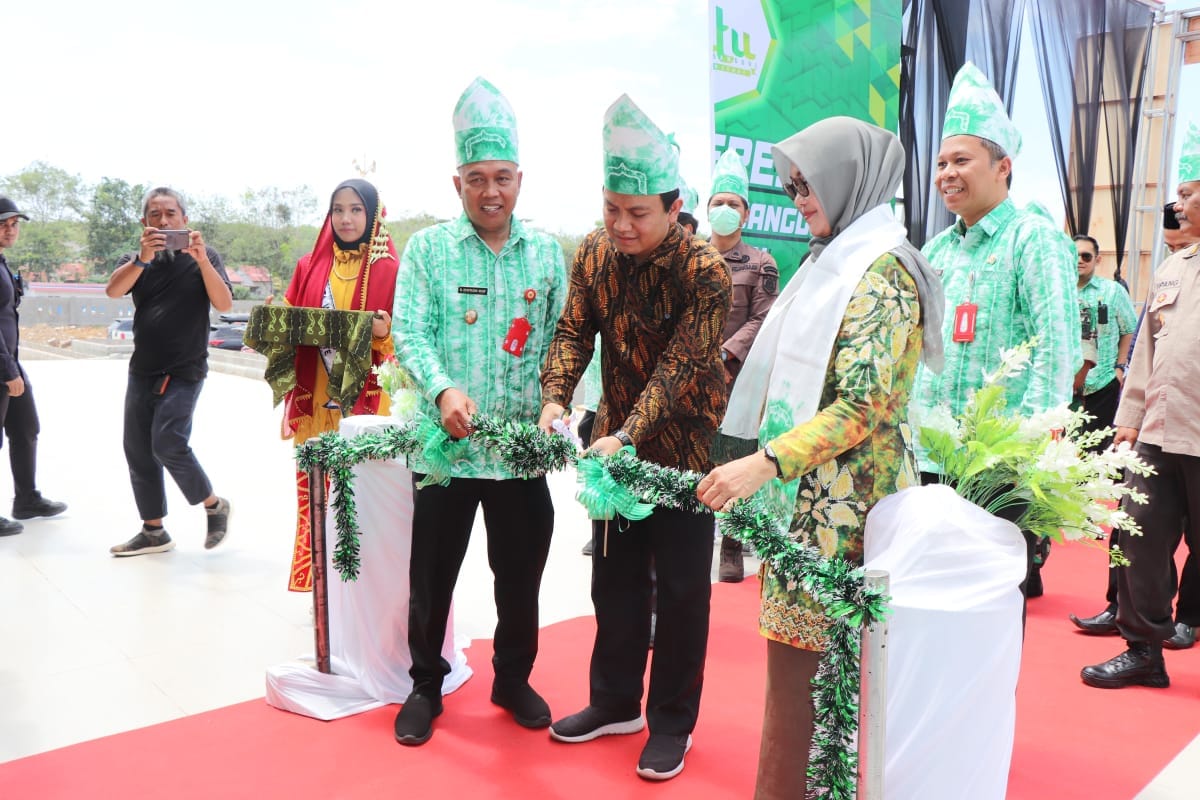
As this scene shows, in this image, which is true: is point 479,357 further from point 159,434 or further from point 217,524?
point 217,524

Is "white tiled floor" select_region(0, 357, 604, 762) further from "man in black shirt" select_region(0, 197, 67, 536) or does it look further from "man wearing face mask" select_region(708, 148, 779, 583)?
"man wearing face mask" select_region(708, 148, 779, 583)

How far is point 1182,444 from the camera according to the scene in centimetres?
281

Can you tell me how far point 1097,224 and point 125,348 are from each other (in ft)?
52.4

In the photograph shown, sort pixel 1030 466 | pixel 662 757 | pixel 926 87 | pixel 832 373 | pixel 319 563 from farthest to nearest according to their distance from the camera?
pixel 926 87
pixel 319 563
pixel 662 757
pixel 1030 466
pixel 832 373

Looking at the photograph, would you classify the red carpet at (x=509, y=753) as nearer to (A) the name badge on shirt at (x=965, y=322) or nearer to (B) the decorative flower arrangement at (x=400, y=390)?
(B) the decorative flower arrangement at (x=400, y=390)

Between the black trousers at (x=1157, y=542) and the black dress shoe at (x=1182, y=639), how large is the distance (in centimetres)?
52

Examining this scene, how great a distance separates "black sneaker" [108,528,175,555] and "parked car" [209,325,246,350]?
44.5 feet

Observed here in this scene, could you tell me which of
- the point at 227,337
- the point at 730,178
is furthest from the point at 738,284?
the point at 227,337

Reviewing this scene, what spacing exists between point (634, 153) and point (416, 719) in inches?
60.4

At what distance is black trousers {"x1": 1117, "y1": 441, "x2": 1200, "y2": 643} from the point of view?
2832 millimetres

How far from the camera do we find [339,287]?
307 cm

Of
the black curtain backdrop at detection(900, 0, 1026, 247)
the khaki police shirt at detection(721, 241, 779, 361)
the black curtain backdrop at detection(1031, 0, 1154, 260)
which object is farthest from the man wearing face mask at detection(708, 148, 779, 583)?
the black curtain backdrop at detection(1031, 0, 1154, 260)

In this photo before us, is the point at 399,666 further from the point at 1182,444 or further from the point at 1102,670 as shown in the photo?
the point at 1182,444

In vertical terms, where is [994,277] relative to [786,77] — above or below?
below
